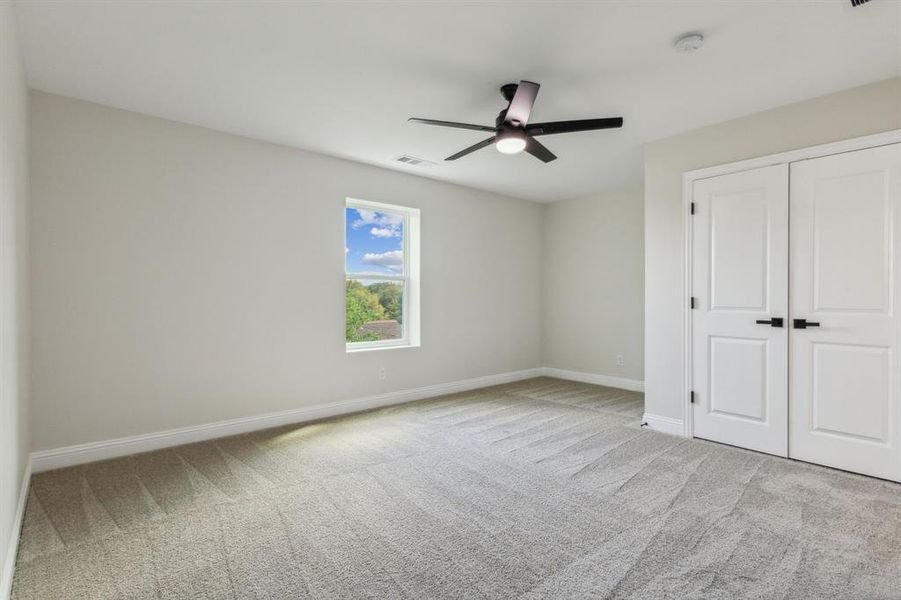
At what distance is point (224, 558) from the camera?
204 centimetres

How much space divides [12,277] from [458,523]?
2.59 metres

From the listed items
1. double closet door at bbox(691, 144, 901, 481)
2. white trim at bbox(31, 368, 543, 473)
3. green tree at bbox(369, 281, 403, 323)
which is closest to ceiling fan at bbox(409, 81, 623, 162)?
double closet door at bbox(691, 144, 901, 481)

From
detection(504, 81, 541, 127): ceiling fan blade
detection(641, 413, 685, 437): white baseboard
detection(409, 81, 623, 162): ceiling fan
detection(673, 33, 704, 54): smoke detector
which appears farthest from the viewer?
detection(641, 413, 685, 437): white baseboard

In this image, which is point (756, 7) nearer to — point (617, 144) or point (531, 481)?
point (617, 144)

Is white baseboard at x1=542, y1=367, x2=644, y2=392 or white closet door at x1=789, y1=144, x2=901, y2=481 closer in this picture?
white closet door at x1=789, y1=144, x2=901, y2=481

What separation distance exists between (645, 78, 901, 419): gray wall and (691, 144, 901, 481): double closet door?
0.16 metres

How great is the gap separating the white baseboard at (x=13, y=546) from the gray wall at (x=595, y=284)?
18.6 feet

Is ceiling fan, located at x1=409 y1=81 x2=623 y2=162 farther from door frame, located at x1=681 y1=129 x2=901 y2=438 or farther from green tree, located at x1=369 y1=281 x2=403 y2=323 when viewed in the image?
green tree, located at x1=369 y1=281 x2=403 y2=323

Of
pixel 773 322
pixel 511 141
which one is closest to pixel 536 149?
pixel 511 141

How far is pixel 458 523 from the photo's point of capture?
2.35 metres

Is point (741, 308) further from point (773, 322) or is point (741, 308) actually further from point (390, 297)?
point (390, 297)

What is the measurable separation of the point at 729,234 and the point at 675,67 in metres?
1.51

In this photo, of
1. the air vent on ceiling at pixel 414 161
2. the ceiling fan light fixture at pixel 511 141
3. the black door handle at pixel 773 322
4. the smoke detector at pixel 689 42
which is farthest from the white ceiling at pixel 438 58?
the black door handle at pixel 773 322

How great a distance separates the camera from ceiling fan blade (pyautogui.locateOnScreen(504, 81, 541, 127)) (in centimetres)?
254
